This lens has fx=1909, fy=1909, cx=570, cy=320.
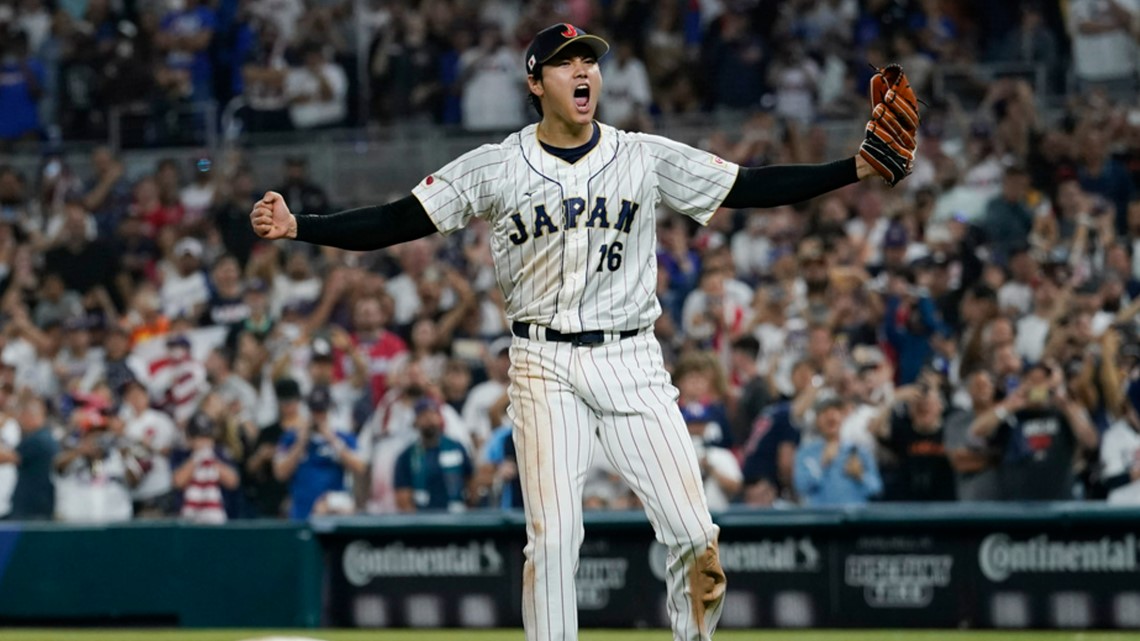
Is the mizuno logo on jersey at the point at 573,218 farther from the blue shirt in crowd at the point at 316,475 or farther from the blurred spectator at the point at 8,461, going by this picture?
the blurred spectator at the point at 8,461

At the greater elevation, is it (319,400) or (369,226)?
(369,226)

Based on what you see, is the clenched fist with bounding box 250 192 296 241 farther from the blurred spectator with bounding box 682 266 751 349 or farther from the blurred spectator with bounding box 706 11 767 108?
the blurred spectator with bounding box 706 11 767 108

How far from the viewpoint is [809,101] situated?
17.3 m

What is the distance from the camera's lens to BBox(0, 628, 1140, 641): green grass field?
35.1ft

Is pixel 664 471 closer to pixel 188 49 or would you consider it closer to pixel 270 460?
pixel 270 460

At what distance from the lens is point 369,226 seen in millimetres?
6695

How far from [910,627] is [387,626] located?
340cm

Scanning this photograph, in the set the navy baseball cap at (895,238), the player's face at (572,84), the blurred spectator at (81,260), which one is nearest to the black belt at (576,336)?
the player's face at (572,84)

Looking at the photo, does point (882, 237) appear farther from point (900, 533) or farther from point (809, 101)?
point (900, 533)

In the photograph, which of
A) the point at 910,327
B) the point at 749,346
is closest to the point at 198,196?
the point at 749,346

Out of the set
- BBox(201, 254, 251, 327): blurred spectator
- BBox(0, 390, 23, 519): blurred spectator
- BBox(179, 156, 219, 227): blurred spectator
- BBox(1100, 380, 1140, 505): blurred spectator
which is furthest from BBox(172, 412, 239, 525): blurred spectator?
BBox(1100, 380, 1140, 505): blurred spectator

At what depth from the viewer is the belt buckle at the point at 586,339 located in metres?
6.69

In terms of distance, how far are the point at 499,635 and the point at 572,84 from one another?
5.69m

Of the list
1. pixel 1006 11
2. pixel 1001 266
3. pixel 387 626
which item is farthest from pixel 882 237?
pixel 387 626
